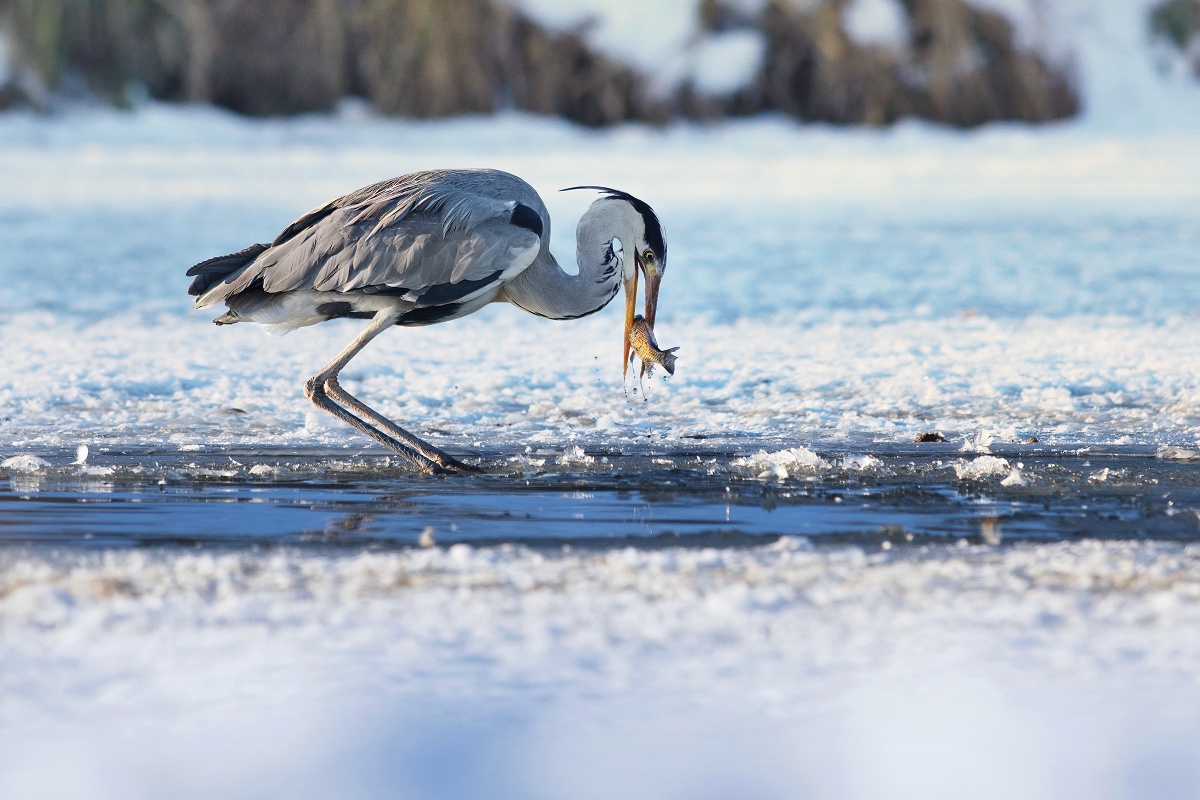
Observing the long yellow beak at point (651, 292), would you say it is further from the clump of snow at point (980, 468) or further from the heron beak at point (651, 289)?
the clump of snow at point (980, 468)

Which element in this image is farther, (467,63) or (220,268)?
(467,63)

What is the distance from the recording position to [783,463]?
5.66 meters

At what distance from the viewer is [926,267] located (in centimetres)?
1248

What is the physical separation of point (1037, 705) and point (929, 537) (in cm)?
142

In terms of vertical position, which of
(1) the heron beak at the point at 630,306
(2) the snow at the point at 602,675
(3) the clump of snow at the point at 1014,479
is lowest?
(2) the snow at the point at 602,675

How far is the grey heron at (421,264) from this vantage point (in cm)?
613

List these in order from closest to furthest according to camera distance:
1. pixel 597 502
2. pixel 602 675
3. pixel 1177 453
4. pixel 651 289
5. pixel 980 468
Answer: pixel 602 675
pixel 597 502
pixel 980 468
pixel 1177 453
pixel 651 289

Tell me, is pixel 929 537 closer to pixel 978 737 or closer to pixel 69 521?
pixel 978 737

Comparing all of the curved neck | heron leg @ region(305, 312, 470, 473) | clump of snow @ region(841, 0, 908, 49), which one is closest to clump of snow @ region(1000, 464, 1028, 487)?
the curved neck

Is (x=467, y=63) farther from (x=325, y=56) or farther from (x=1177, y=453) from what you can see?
(x=1177, y=453)

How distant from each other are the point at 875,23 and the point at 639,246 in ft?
64.6

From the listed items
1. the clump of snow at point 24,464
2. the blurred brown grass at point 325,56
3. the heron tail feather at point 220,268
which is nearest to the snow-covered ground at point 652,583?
the clump of snow at point 24,464

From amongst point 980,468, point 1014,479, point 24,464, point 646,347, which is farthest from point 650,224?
point 24,464

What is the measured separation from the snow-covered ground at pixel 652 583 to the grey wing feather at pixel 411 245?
68 centimetres
